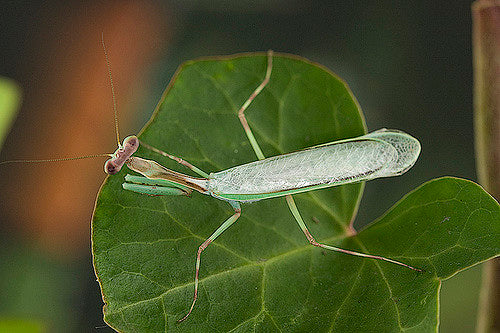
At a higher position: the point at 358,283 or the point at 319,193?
the point at 319,193

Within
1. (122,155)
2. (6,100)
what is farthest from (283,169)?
(6,100)

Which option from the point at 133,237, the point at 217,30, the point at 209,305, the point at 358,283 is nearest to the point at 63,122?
the point at 217,30

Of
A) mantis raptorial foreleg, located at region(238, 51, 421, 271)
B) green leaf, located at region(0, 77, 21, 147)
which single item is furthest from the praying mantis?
green leaf, located at region(0, 77, 21, 147)

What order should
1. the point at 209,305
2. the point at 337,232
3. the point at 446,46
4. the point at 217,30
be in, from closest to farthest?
the point at 209,305, the point at 337,232, the point at 446,46, the point at 217,30

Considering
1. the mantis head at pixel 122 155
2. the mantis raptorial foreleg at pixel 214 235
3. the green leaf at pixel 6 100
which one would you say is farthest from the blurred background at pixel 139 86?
the mantis head at pixel 122 155

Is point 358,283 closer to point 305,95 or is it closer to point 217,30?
point 305,95

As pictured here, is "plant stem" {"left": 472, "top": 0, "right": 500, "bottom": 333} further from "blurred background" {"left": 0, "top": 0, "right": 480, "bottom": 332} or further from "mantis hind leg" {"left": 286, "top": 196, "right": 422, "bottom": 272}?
"blurred background" {"left": 0, "top": 0, "right": 480, "bottom": 332}
